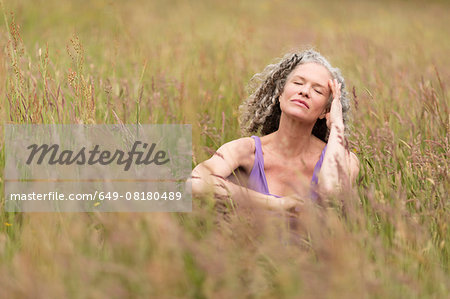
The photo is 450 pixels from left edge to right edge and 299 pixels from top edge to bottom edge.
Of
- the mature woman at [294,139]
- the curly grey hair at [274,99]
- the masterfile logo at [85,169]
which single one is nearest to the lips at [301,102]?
the mature woman at [294,139]

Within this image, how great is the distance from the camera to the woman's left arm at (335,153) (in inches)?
85.5

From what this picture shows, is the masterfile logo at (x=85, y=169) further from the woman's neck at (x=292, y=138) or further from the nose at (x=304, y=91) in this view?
the nose at (x=304, y=91)

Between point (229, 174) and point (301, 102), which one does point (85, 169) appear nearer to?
point (229, 174)

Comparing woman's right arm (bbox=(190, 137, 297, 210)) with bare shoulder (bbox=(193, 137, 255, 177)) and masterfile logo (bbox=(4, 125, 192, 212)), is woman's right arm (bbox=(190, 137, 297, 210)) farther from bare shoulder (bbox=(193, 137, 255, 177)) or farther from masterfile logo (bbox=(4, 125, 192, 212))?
masterfile logo (bbox=(4, 125, 192, 212))

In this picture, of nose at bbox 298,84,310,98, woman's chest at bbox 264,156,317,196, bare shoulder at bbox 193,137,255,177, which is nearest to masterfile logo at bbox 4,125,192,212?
bare shoulder at bbox 193,137,255,177

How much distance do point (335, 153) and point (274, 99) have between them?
2.06ft

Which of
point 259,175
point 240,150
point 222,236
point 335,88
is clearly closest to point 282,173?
point 259,175

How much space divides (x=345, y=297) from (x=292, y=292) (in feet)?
0.46

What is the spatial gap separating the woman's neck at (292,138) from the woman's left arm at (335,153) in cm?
15

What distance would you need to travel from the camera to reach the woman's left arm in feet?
7.13

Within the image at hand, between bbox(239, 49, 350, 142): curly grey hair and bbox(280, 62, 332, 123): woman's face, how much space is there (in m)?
0.10

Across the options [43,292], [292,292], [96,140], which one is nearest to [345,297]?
[292,292]

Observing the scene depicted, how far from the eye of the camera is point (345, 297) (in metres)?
1.28

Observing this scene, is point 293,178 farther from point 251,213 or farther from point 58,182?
point 58,182
